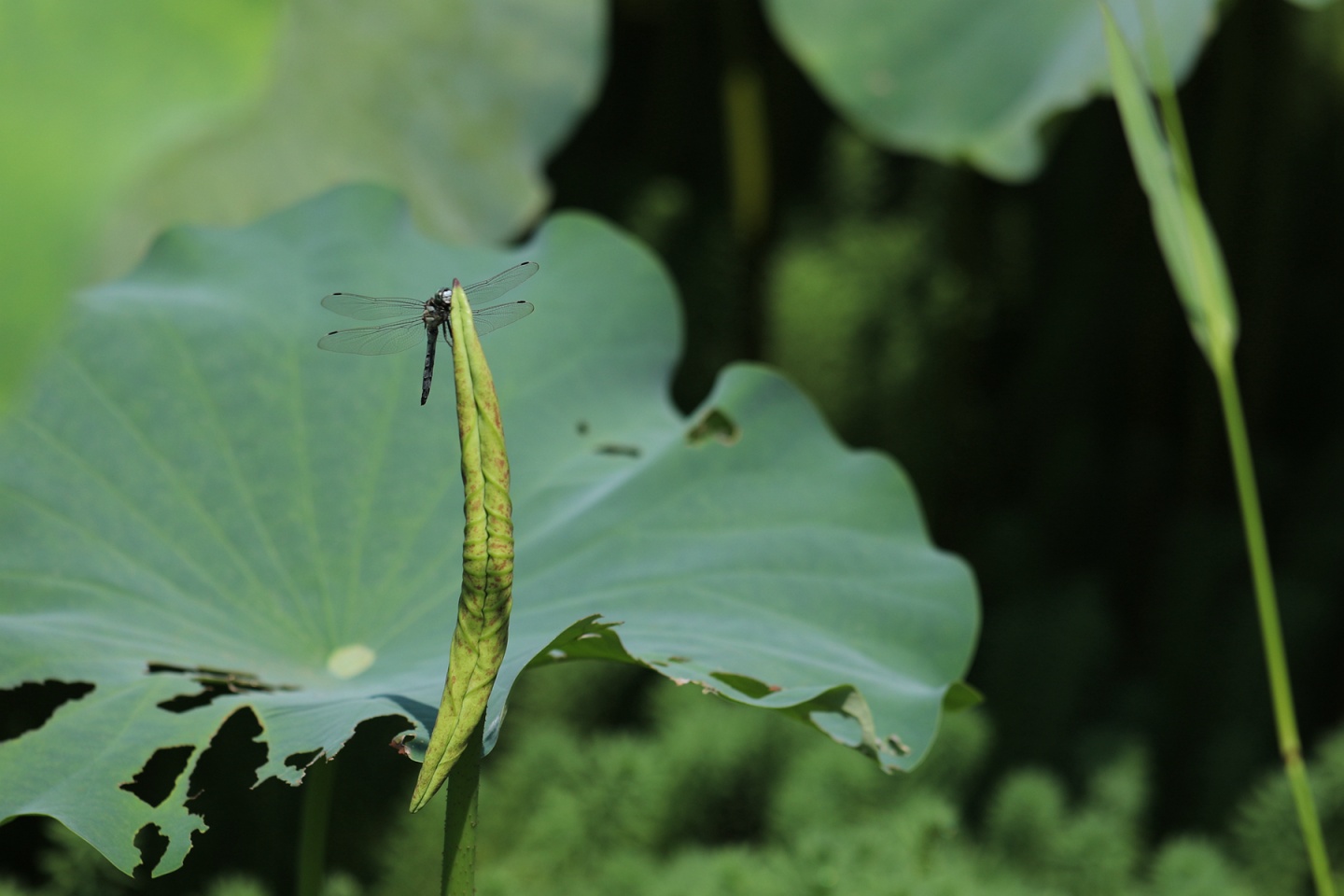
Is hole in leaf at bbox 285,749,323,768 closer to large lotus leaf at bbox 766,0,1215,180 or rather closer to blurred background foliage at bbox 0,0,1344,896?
blurred background foliage at bbox 0,0,1344,896

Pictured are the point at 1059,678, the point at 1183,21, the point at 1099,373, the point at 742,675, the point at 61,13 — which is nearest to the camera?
the point at 61,13

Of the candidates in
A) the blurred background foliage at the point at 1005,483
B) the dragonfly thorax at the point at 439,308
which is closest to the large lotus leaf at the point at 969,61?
the blurred background foliage at the point at 1005,483

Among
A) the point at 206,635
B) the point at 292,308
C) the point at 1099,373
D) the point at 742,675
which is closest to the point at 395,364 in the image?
the point at 292,308

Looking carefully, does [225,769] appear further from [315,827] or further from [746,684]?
[746,684]

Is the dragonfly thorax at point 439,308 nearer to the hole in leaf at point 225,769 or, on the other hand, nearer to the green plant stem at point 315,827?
the green plant stem at point 315,827

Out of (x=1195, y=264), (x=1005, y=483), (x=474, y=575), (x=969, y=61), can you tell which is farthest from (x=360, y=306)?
(x=1005, y=483)

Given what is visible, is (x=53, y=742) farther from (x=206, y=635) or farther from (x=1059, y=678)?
(x=1059, y=678)
